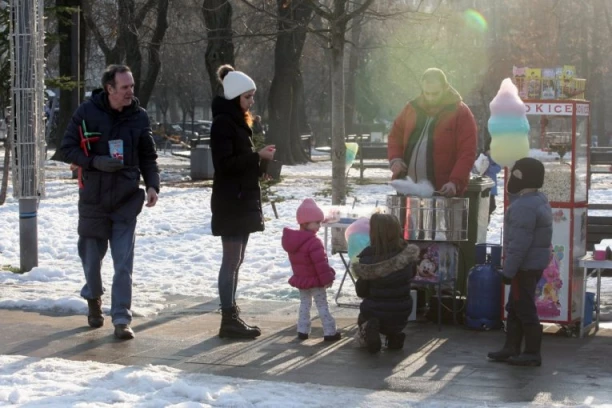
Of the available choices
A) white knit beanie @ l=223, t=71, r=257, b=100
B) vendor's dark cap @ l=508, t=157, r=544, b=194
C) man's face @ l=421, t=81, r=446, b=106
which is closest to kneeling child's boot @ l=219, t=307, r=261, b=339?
white knit beanie @ l=223, t=71, r=257, b=100

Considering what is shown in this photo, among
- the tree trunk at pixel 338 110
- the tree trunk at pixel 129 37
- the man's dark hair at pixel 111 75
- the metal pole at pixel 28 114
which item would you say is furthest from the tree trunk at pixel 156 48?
the man's dark hair at pixel 111 75

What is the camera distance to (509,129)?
816 cm

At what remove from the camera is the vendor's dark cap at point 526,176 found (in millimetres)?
7391

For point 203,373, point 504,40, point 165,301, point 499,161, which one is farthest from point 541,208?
point 504,40

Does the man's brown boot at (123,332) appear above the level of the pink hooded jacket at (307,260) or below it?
below

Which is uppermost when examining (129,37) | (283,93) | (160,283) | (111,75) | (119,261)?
(129,37)

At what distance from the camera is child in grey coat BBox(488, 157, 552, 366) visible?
7246 mm

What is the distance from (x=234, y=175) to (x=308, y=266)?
0.87 metres

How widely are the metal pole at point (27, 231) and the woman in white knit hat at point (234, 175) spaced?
143 inches

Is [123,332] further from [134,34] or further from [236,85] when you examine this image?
[134,34]

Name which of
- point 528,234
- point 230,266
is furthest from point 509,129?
point 230,266

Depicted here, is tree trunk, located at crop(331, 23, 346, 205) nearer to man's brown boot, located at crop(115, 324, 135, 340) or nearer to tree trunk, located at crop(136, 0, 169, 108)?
man's brown boot, located at crop(115, 324, 135, 340)

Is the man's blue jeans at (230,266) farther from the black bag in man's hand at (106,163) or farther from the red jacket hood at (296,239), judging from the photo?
the black bag in man's hand at (106,163)

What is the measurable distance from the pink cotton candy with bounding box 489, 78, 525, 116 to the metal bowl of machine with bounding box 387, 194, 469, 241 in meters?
0.74
